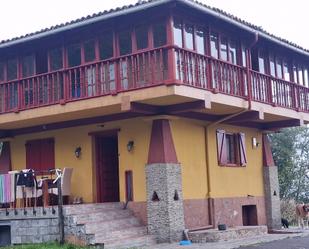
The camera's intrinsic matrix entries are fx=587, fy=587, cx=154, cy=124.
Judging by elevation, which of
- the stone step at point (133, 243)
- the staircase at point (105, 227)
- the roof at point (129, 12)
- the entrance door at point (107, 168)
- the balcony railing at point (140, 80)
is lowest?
the stone step at point (133, 243)

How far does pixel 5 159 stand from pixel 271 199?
9776mm

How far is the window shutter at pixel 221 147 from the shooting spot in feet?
63.2

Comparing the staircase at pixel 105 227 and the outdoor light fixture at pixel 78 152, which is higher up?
the outdoor light fixture at pixel 78 152

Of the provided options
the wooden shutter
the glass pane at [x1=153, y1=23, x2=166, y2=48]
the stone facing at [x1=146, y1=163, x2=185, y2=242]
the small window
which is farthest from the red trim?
the wooden shutter

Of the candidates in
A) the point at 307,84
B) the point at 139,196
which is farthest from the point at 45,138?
the point at 307,84

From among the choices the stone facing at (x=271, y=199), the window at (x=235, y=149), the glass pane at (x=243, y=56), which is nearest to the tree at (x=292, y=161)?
the stone facing at (x=271, y=199)

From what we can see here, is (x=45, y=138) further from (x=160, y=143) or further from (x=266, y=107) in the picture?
(x=266, y=107)

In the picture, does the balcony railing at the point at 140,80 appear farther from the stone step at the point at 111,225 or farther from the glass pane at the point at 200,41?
the stone step at the point at 111,225

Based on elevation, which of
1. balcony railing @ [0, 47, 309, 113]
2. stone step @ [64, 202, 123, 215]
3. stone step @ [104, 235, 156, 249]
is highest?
balcony railing @ [0, 47, 309, 113]

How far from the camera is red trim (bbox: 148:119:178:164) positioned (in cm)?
1672

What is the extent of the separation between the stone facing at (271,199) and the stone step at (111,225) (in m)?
6.53

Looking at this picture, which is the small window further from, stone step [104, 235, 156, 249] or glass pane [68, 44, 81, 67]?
stone step [104, 235, 156, 249]

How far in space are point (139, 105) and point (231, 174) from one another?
5.38 m

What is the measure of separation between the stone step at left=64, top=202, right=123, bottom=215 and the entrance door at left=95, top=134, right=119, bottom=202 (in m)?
1.27
